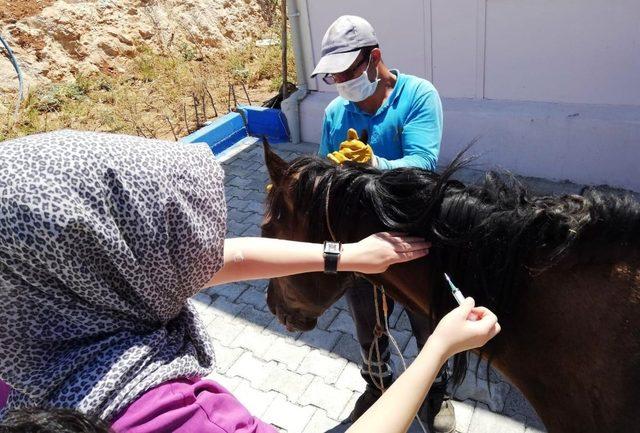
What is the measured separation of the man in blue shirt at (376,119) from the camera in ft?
7.35

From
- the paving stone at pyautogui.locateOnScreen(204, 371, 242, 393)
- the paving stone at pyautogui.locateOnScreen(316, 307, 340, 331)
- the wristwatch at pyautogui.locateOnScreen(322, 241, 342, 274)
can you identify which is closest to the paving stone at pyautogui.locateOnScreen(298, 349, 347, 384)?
the paving stone at pyautogui.locateOnScreen(316, 307, 340, 331)

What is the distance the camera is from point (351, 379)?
3.19 m

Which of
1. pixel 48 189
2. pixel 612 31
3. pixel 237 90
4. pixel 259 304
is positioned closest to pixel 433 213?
pixel 48 189

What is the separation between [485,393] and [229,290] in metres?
2.29

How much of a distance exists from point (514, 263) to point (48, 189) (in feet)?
3.82

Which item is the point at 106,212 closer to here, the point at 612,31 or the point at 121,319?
the point at 121,319

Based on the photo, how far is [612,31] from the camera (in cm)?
419

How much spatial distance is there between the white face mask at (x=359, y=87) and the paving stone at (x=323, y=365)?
186cm

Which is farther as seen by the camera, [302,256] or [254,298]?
[254,298]

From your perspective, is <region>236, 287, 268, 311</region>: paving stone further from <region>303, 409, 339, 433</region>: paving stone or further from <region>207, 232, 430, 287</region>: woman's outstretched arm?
<region>207, 232, 430, 287</region>: woman's outstretched arm

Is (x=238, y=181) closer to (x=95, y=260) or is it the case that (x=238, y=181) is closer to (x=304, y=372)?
(x=304, y=372)

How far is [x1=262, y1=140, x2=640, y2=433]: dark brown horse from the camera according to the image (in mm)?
1270

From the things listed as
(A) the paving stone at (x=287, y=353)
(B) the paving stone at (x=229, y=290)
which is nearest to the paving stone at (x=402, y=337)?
(A) the paving stone at (x=287, y=353)

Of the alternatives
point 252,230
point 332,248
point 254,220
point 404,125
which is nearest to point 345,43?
point 404,125
